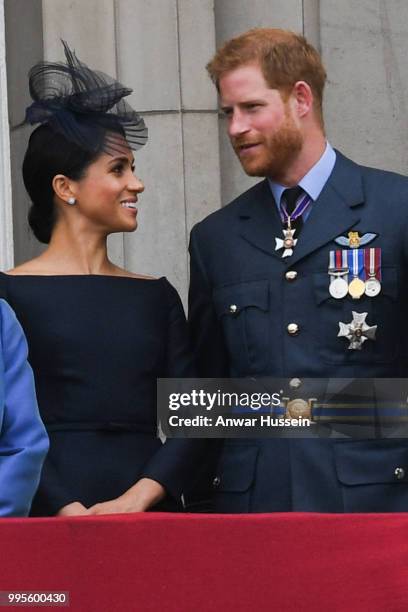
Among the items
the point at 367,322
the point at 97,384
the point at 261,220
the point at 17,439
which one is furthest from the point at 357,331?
the point at 17,439

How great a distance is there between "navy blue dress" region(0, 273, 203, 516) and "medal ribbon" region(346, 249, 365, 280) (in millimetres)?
493

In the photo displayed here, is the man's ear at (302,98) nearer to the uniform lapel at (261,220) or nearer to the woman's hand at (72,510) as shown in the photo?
the uniform lapel at (261,220)

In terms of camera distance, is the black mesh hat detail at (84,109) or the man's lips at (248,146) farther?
the black mesh hat detail at (84,109)

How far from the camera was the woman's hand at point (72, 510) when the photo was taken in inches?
167

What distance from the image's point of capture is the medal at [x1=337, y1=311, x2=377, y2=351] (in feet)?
14.3

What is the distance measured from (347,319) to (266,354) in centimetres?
23

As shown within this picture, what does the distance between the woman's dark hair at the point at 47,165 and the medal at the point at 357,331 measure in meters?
0.83

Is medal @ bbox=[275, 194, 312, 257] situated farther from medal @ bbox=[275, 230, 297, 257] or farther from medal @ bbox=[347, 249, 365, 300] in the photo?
medal @ bbox=[347, 249, 365, 300]

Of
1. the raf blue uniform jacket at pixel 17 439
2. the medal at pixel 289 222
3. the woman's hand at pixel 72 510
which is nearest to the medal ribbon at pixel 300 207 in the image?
the medal at pixel 289 222

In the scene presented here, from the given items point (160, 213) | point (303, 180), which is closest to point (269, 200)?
point (303, 180)

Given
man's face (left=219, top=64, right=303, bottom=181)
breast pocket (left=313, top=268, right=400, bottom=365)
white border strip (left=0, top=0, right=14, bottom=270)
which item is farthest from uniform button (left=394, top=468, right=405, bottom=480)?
white border strip (left=0, top=0, right=14, bottom=270)

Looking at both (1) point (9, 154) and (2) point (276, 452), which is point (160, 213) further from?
(2) point (276, 452)

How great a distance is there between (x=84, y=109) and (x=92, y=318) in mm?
580

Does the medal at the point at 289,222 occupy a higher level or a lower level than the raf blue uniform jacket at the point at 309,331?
higher
